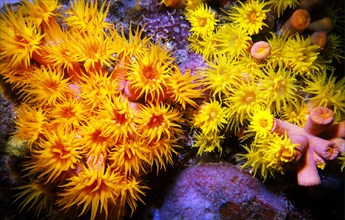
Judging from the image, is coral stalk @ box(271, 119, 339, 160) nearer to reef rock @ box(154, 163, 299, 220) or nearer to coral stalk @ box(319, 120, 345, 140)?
coral stalk @ box(319, 120, 345, 140)

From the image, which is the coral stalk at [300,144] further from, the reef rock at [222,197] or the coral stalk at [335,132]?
the reef rock at [222,197]

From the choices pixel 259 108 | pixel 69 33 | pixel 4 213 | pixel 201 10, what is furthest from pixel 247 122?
pixel 4 213

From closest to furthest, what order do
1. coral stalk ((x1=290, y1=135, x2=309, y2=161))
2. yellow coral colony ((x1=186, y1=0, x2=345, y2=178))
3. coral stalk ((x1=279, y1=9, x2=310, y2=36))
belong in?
coral stalk ((x1=290, y1=135, x2=309, y2=161)) < yellow coral colony ((x1=186, y1=0, x2=345, y2=178)) < coral stalk ((x1=279, y1=9, x2=310, y2=36))

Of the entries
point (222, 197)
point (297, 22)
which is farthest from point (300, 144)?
point (297, 22)

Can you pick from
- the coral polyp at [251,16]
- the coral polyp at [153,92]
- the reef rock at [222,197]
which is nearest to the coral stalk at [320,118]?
the coral polyp at [153,92]

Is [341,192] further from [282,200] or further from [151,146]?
[151,146]

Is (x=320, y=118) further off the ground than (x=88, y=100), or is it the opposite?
(x=88, y=100)

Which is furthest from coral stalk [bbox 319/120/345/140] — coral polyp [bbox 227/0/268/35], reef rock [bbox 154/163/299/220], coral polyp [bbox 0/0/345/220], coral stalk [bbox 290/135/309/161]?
coral polyp [bbox 227/0/268/35]

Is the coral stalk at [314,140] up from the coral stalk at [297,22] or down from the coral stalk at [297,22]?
down

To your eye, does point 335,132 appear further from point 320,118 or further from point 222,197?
point 222,197
